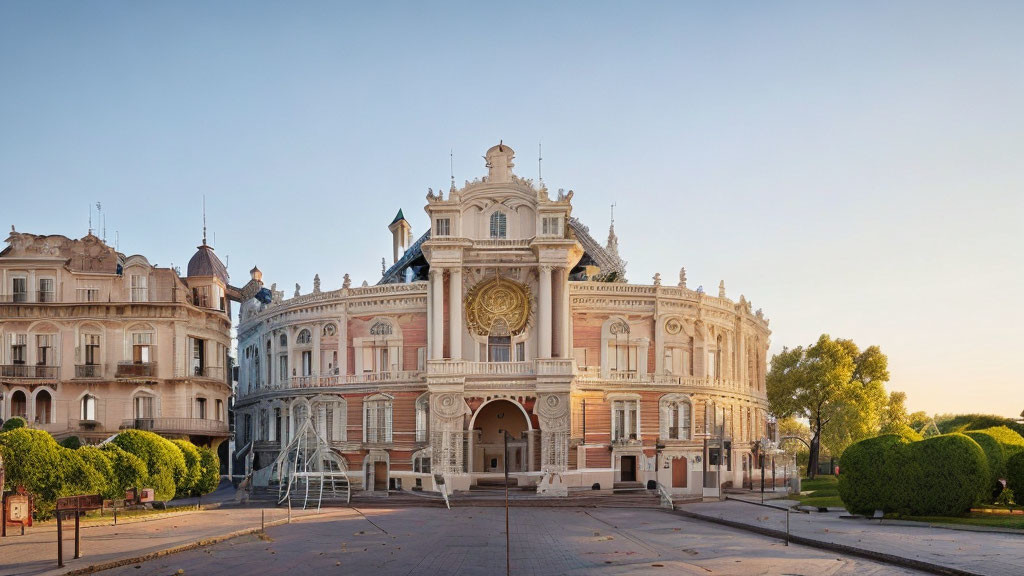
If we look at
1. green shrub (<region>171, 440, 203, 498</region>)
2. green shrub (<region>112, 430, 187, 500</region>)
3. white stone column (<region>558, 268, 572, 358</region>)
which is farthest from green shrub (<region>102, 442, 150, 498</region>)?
white stone column (<region>558, 268, 572, 358</region>)

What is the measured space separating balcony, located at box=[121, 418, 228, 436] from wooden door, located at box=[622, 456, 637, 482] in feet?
97.1

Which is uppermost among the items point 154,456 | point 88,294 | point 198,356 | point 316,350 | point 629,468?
point 88,294

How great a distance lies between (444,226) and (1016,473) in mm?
37596

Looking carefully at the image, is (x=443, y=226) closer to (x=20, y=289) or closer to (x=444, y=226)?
(x=444, y=226)

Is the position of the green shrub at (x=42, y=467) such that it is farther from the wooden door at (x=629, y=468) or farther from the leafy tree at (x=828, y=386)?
the leafy tree at (x=828, y=386)

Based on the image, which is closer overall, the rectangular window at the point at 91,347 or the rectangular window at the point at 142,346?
the rectangular window at the point at 91,347

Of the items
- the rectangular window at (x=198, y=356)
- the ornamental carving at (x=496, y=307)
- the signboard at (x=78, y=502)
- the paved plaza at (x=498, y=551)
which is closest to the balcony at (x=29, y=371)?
the rectangular window at (x=198, y=356)

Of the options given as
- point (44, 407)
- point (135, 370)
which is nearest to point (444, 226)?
point (135, 370)

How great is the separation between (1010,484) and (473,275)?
117 ft

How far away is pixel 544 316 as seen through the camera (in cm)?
6191

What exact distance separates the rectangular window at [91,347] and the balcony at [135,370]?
1.89 meters

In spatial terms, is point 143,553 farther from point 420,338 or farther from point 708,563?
point 420,338

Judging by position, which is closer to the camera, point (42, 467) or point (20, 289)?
point (42, 467)

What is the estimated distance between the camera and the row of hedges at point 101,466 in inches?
1619
